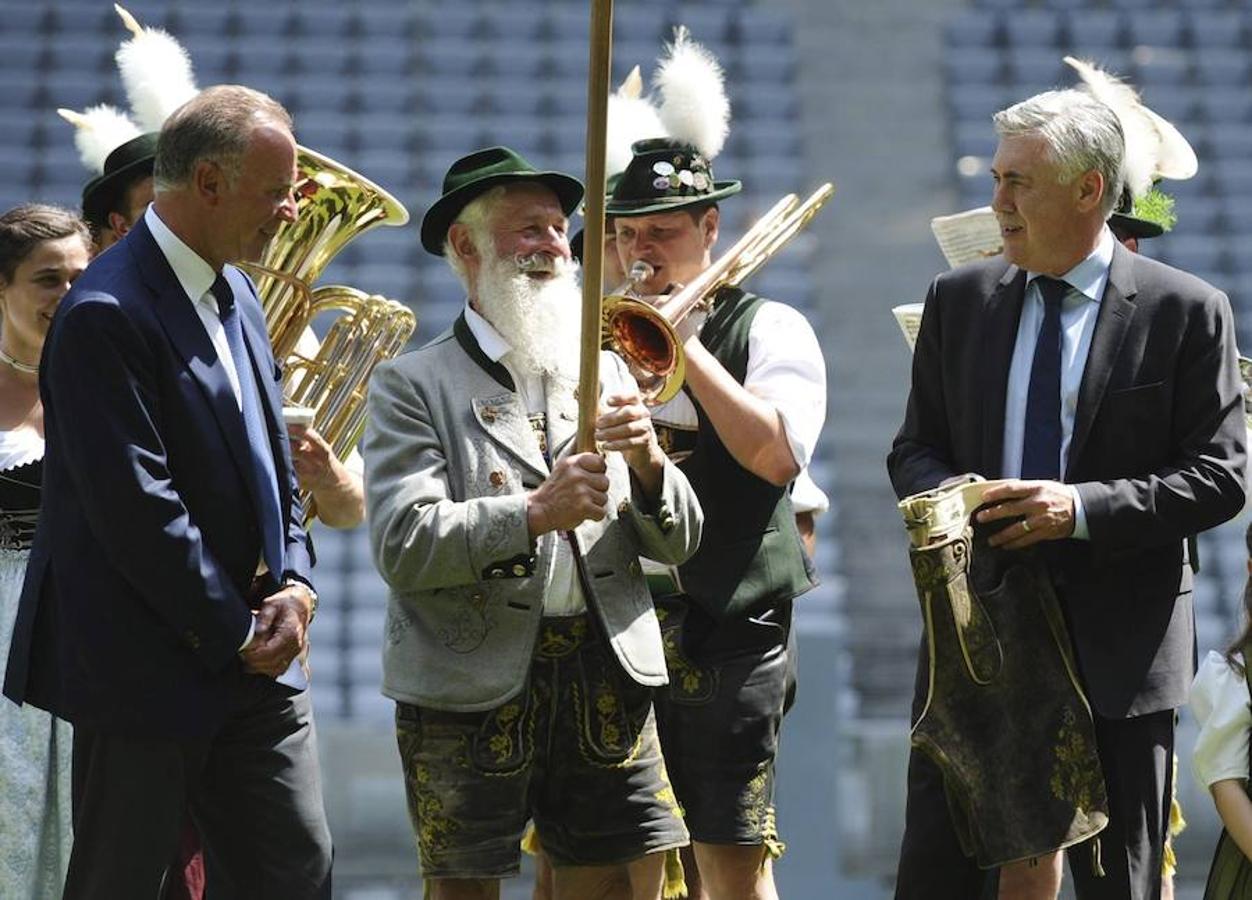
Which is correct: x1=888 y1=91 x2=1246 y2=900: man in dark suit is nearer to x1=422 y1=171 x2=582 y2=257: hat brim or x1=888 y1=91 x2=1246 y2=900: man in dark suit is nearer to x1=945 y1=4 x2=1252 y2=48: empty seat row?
x1=422 y1=171 x2=582 y2=257: hat brim

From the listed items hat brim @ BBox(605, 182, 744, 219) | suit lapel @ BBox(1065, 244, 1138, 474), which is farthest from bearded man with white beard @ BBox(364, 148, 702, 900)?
suit lapel @ BBox(1065, 244, 1138, 474)

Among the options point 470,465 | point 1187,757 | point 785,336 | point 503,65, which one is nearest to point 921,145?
point 503,65

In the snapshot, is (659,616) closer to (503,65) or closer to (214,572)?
(214,572)

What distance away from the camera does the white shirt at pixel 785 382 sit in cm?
417

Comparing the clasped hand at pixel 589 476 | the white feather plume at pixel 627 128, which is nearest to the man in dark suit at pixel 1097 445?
the clasped hand at pixel 589 476

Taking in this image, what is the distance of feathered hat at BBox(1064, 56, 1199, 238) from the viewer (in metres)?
4.37

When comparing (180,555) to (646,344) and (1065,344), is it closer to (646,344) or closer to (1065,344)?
(646,344)

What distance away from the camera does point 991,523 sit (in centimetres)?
367

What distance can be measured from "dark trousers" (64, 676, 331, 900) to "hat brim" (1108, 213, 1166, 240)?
2.03m

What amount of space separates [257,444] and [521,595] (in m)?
0.53

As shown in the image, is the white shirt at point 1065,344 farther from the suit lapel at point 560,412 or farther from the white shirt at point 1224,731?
the white shirt at point 1224,731

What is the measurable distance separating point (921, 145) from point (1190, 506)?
8.56 metres

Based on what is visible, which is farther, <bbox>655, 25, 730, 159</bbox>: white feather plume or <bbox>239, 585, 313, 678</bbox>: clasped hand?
<bbox>655, 25, 730, 159</bbox>: white feather plume

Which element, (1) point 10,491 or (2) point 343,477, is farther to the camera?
(2) point 343,477
